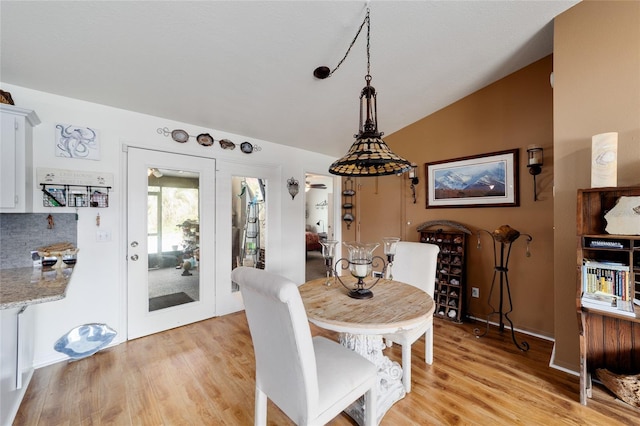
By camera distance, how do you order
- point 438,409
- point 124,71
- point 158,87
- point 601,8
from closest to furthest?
point 438,409 → point 601,8 → point 124,71 → point 158,87

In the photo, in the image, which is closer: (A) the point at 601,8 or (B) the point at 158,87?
(A) the point at 601,8

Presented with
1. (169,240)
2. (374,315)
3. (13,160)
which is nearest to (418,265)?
(374,315)

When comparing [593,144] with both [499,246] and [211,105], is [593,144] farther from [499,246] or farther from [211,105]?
[211,105]

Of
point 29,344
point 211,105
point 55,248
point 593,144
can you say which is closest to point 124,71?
point 211,105

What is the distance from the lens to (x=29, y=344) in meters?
1.98

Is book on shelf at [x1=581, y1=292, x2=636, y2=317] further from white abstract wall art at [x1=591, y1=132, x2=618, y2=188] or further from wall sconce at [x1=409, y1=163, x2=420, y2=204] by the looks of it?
wall sconce at [x1=409, y1=163, x2=420, y2=204]

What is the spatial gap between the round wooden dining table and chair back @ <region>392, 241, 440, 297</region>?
38 centimetres

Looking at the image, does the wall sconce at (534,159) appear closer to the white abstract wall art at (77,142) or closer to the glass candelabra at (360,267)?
the glass candelabra at (360,267)

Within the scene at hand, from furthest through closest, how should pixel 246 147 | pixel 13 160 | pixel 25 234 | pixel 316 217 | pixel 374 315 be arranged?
pixel 316 217 < pixel 246 147 < pixel 25 234 < pixel 13 160 < pixel 374 315

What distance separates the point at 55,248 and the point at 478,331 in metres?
4.00

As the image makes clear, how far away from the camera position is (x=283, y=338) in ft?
3.64

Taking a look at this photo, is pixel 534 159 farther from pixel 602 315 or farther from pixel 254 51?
pixel 254 51

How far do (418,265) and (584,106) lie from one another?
5.84 feet

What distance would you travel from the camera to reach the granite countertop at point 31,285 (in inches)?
51.7
